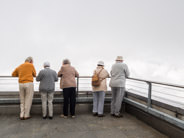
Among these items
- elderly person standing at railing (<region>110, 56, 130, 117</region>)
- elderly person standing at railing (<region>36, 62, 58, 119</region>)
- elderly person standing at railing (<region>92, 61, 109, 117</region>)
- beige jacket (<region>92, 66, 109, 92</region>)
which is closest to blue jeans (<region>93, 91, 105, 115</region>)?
elderly person standing at railing (<region>92, 61, 109, 117</region>)

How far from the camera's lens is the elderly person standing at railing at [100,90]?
6.14 meters

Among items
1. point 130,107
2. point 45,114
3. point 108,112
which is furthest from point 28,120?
point 130,107

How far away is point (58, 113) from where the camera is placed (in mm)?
6586

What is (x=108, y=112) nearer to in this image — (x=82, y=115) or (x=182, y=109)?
(x=82, y=115)

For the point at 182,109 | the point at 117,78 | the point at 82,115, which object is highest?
the point at 117,78

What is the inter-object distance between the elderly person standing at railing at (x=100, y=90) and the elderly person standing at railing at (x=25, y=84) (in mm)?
1875

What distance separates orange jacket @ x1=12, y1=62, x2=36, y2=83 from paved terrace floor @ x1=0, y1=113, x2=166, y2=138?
46.8 inches

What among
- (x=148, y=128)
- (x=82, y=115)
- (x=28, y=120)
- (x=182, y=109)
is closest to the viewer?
(x=182, y=109)

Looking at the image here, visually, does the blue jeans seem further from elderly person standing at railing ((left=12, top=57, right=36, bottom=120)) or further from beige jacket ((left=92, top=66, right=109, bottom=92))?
elderly person standing at railing ((left=12, top=57, right=36, bottom=120))

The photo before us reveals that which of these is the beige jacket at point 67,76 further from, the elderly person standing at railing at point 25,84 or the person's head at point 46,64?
the elderly person standing at railing at point 25,84

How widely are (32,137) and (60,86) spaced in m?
1.86

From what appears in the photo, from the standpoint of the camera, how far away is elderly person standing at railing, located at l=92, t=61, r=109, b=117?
6.14m

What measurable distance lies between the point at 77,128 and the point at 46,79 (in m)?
1.67

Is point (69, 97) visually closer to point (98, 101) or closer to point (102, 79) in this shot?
point (98, 101)
